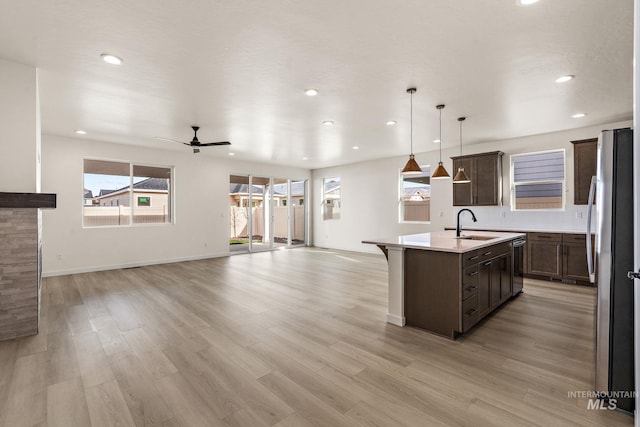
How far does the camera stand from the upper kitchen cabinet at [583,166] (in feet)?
16.3

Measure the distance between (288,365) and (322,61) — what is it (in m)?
Answer: 2.78

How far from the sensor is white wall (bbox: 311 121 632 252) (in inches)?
217

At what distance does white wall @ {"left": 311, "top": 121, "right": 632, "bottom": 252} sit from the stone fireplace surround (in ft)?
22.7

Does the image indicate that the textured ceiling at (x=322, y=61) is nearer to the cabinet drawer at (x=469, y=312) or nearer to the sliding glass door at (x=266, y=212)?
the cabinet drawer at (x=469, y=312)

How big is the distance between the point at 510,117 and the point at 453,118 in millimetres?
888

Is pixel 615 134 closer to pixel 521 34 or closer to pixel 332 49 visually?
pixel 521 34

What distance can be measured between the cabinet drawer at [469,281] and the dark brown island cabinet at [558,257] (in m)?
3.08

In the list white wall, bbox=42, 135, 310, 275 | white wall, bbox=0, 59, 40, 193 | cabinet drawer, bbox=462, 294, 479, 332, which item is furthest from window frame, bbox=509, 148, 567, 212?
white wall, bbox=0, 59, 40, 193

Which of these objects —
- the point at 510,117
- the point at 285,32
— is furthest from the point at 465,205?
the point at 285,32

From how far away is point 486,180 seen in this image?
19.8ft

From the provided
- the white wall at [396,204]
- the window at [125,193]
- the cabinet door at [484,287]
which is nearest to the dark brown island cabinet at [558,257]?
the white wall at [396,204]

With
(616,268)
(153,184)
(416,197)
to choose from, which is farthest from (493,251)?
(153,184)

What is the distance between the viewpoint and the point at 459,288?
2.89 m

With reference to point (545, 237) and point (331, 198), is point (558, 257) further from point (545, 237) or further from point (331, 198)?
point (331, 198)
